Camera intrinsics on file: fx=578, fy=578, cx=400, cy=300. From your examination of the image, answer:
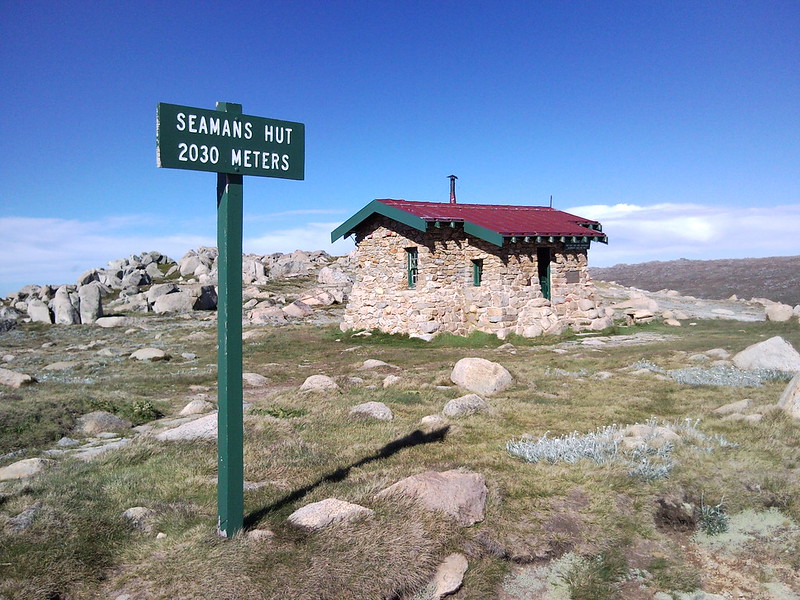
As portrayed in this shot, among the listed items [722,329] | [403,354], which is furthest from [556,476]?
[722,329]

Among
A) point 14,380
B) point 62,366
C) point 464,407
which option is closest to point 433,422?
point 464,407

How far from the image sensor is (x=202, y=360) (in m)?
17.9

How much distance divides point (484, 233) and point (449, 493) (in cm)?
1561

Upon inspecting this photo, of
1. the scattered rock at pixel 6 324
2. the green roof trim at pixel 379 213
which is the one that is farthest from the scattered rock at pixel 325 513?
the scattered rock at pixel 6 324

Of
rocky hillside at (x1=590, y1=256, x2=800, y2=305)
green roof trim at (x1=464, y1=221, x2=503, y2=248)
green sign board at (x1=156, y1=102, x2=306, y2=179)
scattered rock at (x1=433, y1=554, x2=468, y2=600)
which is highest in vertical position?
green roof trim at (x1=464, y1=221, x2=503, y2=248)

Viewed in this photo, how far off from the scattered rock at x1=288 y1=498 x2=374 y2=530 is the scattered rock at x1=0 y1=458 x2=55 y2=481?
11.6 feet

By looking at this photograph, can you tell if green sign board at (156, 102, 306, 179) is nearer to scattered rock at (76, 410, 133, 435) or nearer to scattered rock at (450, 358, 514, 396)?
scattered rock at (76, 410, 133, 435)

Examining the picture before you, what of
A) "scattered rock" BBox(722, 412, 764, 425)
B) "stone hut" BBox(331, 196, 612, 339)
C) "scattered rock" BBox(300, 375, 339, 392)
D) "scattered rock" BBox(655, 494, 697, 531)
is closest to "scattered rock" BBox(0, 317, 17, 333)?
"stone hut" BBox(331, 196, 612, 339)

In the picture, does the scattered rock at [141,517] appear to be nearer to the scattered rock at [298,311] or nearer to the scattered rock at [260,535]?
the scattered rock at [260,535]

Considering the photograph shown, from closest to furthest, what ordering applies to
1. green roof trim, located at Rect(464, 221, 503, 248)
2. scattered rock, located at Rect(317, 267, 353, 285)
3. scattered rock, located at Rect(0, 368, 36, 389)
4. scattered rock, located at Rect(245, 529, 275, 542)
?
scattered rock, located at Rect(245, 529, 275, 542) < scattered rock, located at Rect(0, 368, 36, 389) < green roof trim, located at Rect(464, 221, 503, 248) < scattered rock, located at Rect(317, 267, 353, 285)

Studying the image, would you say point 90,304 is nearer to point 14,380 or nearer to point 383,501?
point 14,380

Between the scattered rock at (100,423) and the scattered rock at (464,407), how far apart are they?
509 cm

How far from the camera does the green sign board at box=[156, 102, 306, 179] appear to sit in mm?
4617

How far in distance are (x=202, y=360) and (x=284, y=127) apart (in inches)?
555
